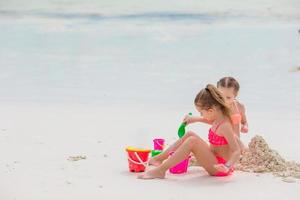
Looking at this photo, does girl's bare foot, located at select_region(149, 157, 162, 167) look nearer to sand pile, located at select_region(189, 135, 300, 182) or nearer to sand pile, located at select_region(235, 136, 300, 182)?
sand pile, located at select_region(189, 135, 300, 182)

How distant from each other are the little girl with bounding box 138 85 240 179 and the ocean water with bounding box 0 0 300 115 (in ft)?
6.65

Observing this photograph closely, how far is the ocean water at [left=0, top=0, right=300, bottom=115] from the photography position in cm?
600

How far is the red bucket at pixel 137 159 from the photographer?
131 inches

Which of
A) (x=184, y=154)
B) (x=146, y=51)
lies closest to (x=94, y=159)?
(x=184, y=154)

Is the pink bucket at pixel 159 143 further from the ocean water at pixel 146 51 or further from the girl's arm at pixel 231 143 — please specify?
the ocean water at pixel 146 51

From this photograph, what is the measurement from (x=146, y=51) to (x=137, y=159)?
4734 millimetres

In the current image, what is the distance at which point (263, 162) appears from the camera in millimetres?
3467

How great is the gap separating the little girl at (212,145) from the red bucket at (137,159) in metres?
0.09

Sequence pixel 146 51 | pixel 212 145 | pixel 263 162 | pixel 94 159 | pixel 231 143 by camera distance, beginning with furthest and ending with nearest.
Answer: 1. pixel 146 51
2. pixel 94 159
3. pixel 263 162
4. pixel 212 145
5. pixel 231 143

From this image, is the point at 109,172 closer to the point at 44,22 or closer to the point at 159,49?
the point at 159,49

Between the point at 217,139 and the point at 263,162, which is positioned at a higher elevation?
the point at 217,139

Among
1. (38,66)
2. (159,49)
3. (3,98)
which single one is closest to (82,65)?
(38,66)

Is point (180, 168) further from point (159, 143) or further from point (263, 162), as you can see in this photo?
point (263, 162)

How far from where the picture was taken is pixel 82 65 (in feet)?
24.2
